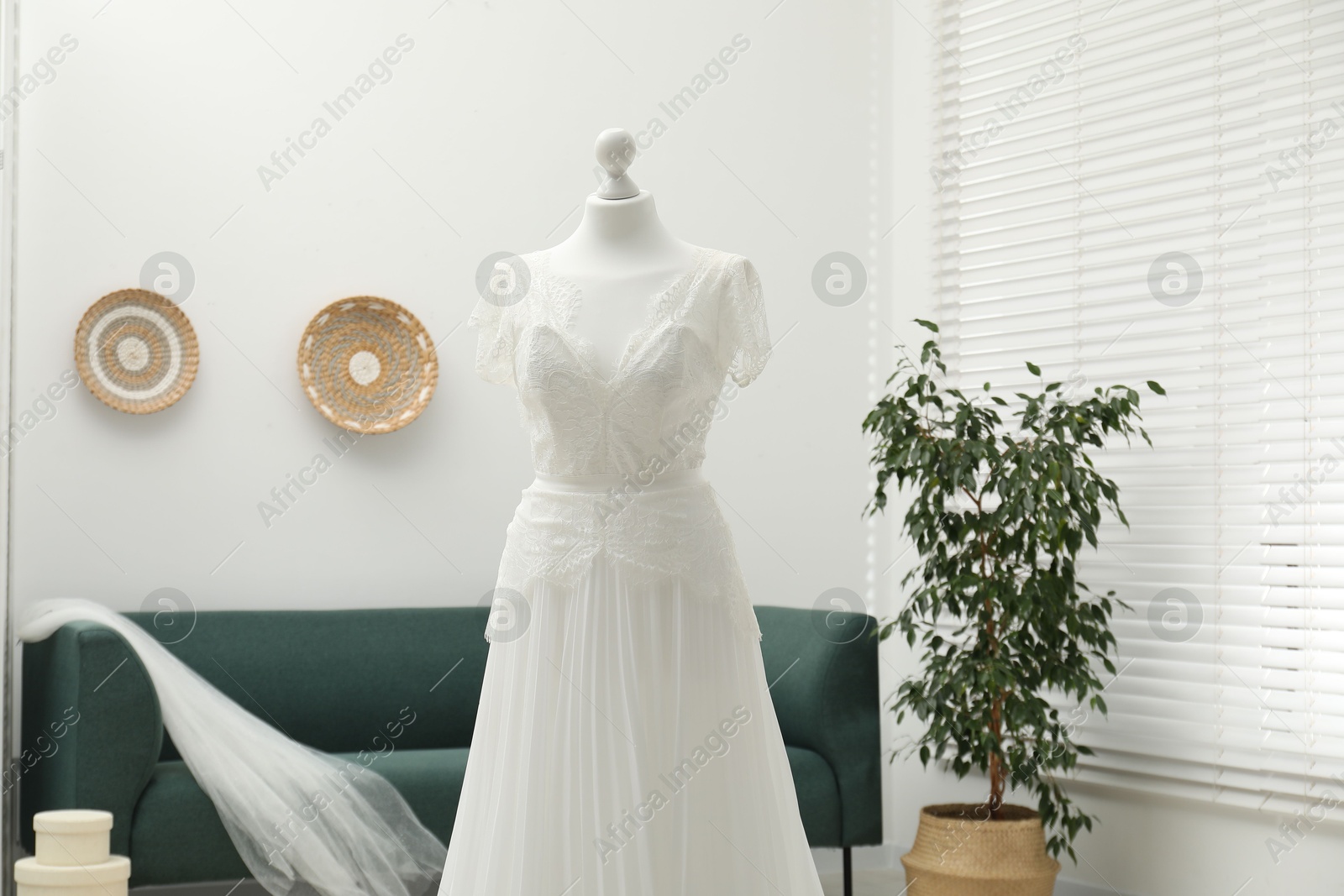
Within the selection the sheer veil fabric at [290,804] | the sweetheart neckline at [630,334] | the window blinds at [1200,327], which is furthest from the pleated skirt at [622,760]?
the window blinds at [1200,327]

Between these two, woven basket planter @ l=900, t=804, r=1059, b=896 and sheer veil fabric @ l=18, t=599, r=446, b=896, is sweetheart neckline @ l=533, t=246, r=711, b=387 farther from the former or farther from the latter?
woven basket planter @ l=900, t=804, r=1059, b=896

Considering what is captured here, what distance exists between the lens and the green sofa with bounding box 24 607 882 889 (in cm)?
254

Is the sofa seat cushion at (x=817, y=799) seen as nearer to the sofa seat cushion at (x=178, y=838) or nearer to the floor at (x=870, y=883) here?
the floor at (x=870, y=883)

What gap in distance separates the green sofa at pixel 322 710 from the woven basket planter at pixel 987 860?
0.17 meters

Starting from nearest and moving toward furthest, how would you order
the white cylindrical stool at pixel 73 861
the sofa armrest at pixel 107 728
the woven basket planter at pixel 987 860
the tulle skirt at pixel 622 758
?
the tulle skirt at pixel 622 758, the white cylindrical stool at pixel 73 861, the sofa armrest at pixel 107 728, the woven basket planter at pixel 987 860

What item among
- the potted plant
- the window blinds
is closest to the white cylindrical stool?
the potted plant

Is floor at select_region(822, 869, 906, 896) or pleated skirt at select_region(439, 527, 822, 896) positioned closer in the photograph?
pleated skirt at select_region(439, 527, 822, 896)

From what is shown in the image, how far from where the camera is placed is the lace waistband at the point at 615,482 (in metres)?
1.88

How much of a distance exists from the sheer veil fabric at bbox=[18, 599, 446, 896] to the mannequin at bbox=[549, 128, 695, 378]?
134 cm

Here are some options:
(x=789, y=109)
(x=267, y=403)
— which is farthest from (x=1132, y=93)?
(x=267, y=403)

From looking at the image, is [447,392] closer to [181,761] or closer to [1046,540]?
[181,761]

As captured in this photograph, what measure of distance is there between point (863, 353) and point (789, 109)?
85cm

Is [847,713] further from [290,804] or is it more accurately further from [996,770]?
[290,804]

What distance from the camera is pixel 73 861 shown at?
238 cm
